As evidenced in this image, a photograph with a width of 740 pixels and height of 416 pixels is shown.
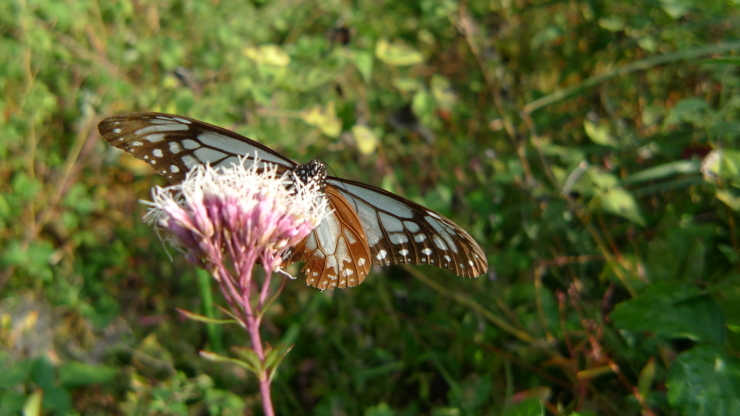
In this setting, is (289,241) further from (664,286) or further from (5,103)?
(5,103)

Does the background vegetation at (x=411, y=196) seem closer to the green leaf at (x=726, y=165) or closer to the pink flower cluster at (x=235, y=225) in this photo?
the green leaf at (x=726, y=165)

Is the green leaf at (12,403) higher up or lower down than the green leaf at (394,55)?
lower down

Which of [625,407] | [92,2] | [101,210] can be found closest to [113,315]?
[101,210]

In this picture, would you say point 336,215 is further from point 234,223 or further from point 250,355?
point 250,355

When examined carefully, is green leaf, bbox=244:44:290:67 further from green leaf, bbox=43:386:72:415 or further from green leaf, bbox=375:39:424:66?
green leaf, bbox=43:386:72:415

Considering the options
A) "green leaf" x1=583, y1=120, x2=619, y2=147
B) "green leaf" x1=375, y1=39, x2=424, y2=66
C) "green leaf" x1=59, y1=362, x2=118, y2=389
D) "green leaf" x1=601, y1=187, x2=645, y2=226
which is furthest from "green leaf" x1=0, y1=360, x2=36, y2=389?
"green leaf" x1=583, y1=120, x2=619, y2=147

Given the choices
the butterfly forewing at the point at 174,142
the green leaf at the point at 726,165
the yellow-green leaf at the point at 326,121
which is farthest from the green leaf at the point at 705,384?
the yellow-green leaf at the point at 326,121
